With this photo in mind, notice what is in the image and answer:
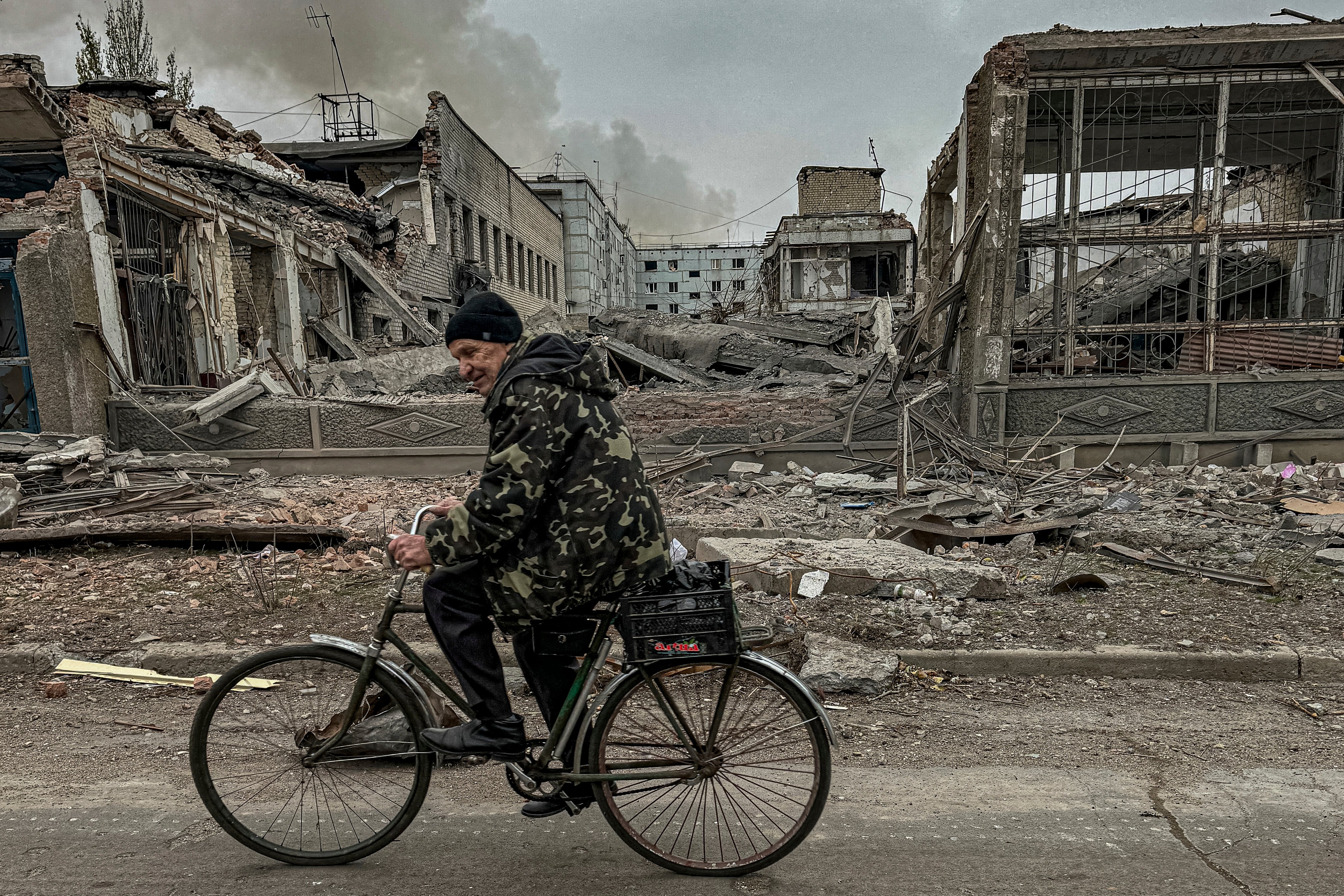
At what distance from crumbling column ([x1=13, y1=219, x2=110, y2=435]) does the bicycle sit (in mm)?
8967

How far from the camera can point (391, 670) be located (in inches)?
102

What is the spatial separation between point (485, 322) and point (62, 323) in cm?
972

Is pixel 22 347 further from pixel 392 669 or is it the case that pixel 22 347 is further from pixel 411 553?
pixel 411 553

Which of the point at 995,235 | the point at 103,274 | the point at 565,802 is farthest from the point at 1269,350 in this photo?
the point at 103,274

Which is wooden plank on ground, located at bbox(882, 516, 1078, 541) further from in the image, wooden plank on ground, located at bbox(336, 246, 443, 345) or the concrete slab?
wooden plank on ground, located at bbox(336, 246, 443, 345)

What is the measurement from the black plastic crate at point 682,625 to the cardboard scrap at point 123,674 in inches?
118

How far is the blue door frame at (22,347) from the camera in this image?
371 inches

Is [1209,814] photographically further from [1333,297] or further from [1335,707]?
[1333,297]

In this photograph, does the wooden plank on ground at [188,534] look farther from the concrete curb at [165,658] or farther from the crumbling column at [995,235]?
the crumbling column at [995,235]

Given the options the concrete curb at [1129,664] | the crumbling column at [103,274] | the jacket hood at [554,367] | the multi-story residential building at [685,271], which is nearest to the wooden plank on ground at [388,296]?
the crumbling column at [103,274]

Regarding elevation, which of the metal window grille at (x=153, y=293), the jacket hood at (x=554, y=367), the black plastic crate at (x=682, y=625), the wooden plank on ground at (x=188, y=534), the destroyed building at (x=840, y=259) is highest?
the destroyed building at (x=840, y=259)

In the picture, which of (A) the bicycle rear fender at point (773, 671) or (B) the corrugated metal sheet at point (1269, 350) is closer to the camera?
(A) the bicycle rear fender at point (773, 671)

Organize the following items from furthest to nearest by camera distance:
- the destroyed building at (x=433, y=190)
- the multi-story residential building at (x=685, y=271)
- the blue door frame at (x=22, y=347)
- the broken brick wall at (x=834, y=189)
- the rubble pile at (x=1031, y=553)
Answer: the multi-story residential building at (x=685, y=271) < the broken brick wall at (x=834, y=189) < the destroyed building at (x=433, y=190) < the blue door frame at (x=22, y=347) < the rubble pile at (x=1031, y=553)

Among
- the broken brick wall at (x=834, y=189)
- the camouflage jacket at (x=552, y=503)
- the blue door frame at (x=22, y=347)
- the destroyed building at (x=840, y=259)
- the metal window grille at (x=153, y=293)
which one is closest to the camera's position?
the camouflage jacket at (x=552, y=503)
